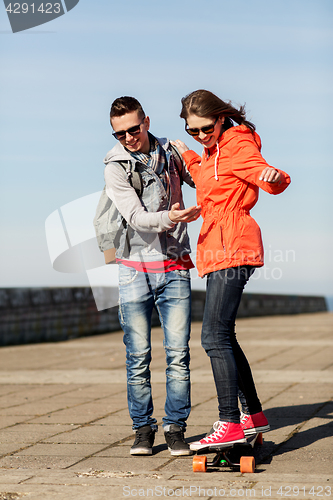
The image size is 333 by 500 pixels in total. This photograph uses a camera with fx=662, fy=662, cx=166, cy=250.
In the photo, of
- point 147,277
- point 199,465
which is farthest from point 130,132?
point 199,465

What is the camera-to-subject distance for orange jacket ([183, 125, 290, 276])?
11.3ft

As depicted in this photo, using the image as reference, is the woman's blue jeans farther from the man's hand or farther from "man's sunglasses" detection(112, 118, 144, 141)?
"man's sunglasses" detection(112, 118, 144, 141)

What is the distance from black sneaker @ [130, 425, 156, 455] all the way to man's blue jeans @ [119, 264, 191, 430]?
4 cm

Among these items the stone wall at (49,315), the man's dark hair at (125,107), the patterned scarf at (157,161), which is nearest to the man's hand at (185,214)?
the patterned scarf at (157,161)

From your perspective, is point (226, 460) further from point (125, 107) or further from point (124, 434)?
point (125, 107)

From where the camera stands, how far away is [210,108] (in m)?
3.57

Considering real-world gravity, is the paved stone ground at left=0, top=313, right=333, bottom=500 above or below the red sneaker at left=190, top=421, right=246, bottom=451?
below

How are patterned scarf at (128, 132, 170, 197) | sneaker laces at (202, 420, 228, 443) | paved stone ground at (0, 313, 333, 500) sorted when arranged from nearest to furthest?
paved stone ground at (0, 313, 333, 500), sneaker laces at (202, 420, 228, 443), patterned scarf at (128, 132, 170, 197)

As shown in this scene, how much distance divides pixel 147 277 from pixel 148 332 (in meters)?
0.33

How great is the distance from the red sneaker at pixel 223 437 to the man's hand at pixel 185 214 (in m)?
1.09

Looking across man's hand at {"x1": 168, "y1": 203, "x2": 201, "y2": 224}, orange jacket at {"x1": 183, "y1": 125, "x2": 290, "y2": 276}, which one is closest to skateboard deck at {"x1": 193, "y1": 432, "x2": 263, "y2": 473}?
orange jacket at {"x1": 183, "y1": 125, "x2": 290, "y2": 276}

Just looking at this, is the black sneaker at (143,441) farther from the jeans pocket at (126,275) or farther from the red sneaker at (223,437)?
the jeans pocket at (126,275)

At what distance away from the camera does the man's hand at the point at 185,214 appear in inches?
135

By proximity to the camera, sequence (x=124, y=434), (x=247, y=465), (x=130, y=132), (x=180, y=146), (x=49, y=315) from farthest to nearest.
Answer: (x=49, y=315), (x=124, y=434), (x=180, y=146), (x=130, y=132), (x=247, y=465)
